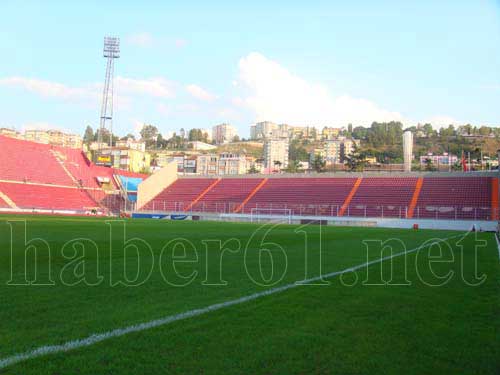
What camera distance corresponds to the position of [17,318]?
5.59m

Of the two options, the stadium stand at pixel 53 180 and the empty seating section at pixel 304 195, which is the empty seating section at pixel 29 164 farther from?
the empty seating section at pixel 304 195

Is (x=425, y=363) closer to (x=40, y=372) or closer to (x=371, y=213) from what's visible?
(x=40, y=372)

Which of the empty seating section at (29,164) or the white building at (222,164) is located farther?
the white building at (222,164)

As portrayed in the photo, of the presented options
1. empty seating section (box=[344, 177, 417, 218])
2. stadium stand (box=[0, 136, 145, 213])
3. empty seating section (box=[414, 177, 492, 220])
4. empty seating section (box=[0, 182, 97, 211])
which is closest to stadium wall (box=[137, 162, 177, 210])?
stadium stand (box=[0, 136, 145, 213])

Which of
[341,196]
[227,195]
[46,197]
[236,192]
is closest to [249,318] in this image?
[341,196]

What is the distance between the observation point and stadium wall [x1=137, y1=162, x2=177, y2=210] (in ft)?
206

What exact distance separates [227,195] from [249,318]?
56470 millimetres

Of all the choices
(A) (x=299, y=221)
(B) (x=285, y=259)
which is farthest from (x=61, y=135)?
(B) (x=285, y=259)

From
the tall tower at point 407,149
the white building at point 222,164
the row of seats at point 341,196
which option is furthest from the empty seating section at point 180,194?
the white building at point 222,164

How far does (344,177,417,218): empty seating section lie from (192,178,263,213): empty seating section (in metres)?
14.0

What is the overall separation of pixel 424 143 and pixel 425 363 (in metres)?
180

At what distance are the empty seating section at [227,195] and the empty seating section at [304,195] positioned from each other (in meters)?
1.75

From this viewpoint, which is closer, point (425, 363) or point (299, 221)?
point (425, 363)

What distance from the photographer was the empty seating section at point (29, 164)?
56.1 metres
